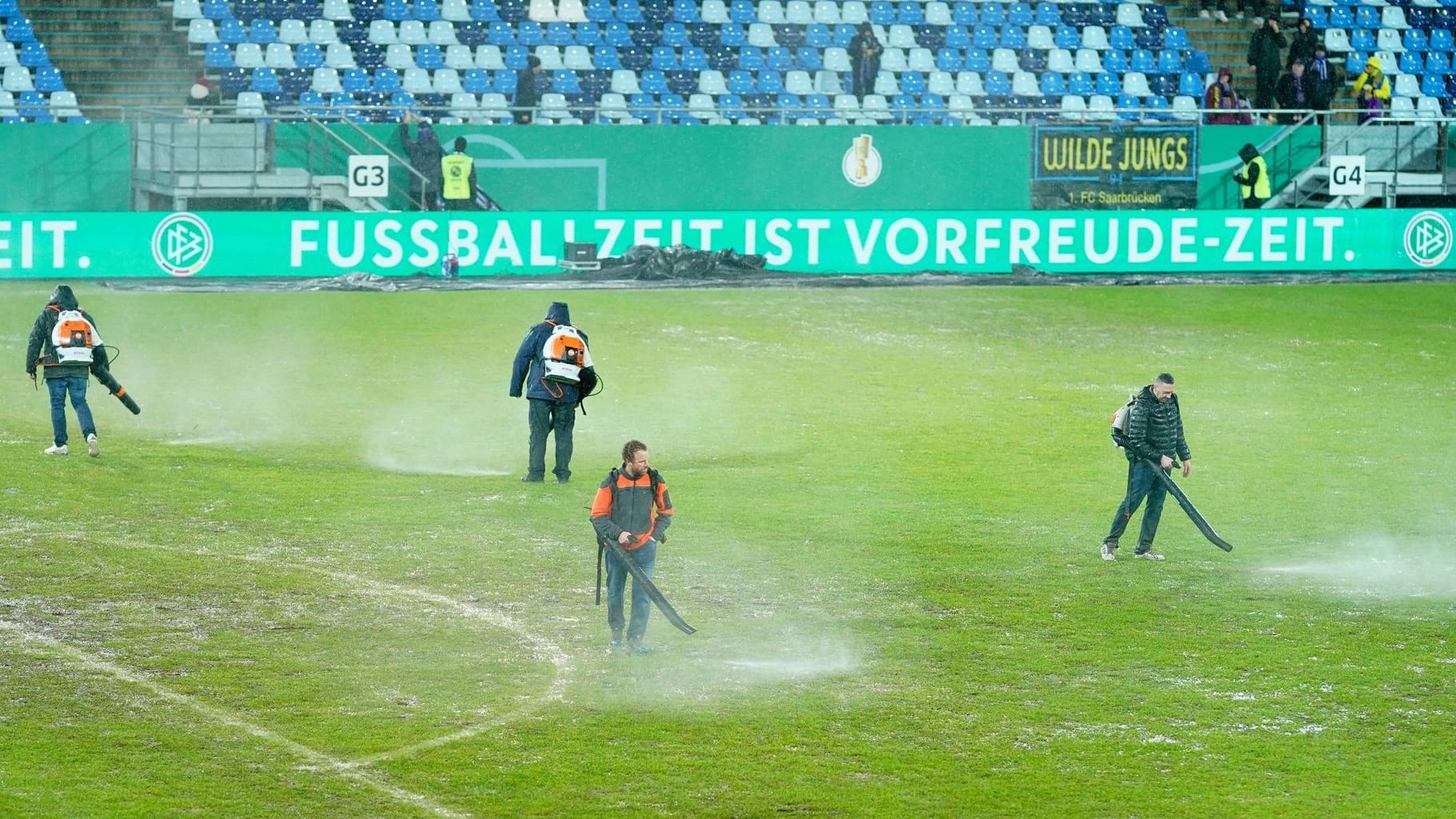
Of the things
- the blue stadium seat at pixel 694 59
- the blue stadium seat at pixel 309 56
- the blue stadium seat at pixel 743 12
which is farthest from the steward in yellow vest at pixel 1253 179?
the blue stadium seat at pixel 309 56

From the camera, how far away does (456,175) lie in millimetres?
39156

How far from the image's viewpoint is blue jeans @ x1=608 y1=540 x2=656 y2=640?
49.8 ft

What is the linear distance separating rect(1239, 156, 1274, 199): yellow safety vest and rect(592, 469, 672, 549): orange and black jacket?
30357mm

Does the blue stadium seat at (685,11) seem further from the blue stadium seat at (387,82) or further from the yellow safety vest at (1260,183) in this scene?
the yellow safety vest at (1260,183)

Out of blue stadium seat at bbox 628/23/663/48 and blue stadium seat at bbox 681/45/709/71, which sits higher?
blue stadium seat at bbox 628/23/663/48

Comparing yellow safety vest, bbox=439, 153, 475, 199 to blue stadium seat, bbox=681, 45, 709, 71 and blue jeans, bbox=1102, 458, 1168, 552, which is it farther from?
blue jeans, bbox=1102, 458, 1168, 552

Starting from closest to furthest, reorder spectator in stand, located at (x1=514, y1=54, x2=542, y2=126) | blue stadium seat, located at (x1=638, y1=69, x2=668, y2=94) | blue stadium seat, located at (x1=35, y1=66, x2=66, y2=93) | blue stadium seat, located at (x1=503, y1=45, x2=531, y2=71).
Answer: spectator in stand, located at (x1=514, y1=54, x2=542, y2=126) → blue stadium seat, located at (x1=35, y1=66, x2=66, y2=93) → blue stadium seat, located at (x1=503, y1=45, x2=531, y2=71) → blue stadium seat, located at (x1=638, y1=69, x2=668, y2=94)

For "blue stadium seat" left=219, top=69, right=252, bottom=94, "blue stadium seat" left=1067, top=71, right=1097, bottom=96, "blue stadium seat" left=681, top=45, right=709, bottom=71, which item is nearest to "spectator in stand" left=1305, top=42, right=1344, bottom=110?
"blue stadium seat" left=1067, top=71, right=1097, bottom=96

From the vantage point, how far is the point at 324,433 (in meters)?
26.3

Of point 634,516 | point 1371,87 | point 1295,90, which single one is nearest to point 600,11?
point 1295,90

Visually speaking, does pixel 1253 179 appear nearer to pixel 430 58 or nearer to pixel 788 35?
pixel 788 35

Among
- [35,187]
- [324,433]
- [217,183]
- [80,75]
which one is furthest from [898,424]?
[80,75]

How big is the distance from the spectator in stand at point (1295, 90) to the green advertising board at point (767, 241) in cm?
410

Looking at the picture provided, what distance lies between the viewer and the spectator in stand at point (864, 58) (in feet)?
148
